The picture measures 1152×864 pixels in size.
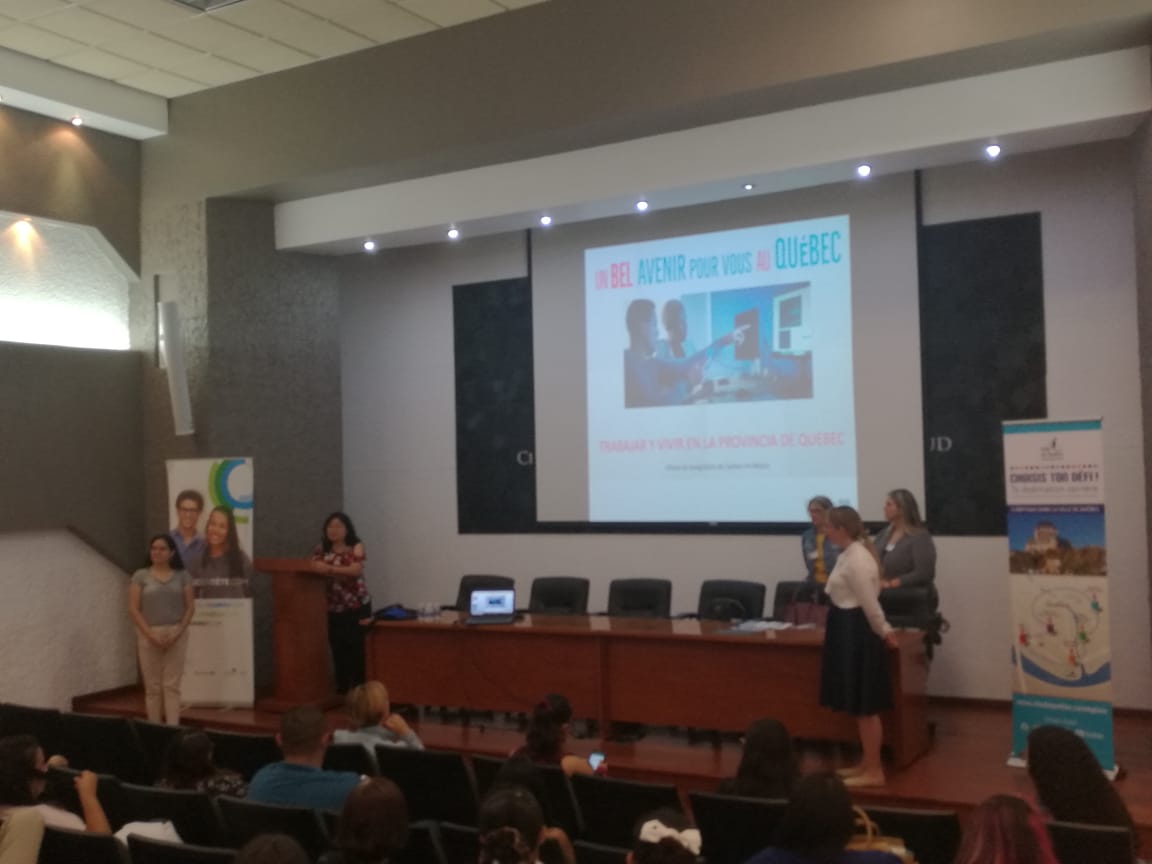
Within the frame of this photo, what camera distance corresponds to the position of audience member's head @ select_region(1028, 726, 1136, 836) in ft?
10.0

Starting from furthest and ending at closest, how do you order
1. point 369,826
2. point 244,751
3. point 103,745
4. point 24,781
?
point 103,745 → point 244,751 → point 24,781 → point 369,826

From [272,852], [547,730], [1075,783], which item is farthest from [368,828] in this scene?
[1075,783]

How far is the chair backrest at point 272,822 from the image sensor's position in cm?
326

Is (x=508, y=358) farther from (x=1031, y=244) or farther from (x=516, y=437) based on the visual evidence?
(x=1031, y=244)

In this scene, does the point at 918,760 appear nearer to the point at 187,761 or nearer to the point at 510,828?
the point at 510,828

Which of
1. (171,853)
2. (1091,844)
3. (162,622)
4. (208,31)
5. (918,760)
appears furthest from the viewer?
(208,31)

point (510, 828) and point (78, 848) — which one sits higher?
point (510, 828)

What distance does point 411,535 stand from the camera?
912 centimetres

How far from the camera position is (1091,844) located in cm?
279

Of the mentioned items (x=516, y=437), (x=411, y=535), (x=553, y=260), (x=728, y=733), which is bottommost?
(x=728, y=733)

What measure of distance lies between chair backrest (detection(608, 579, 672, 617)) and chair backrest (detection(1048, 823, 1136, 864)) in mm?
4072

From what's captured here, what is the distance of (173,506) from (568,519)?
2.91 m

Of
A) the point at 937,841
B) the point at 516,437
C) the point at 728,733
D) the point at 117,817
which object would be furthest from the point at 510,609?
the point at 937,841

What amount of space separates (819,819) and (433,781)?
77.4 inches
